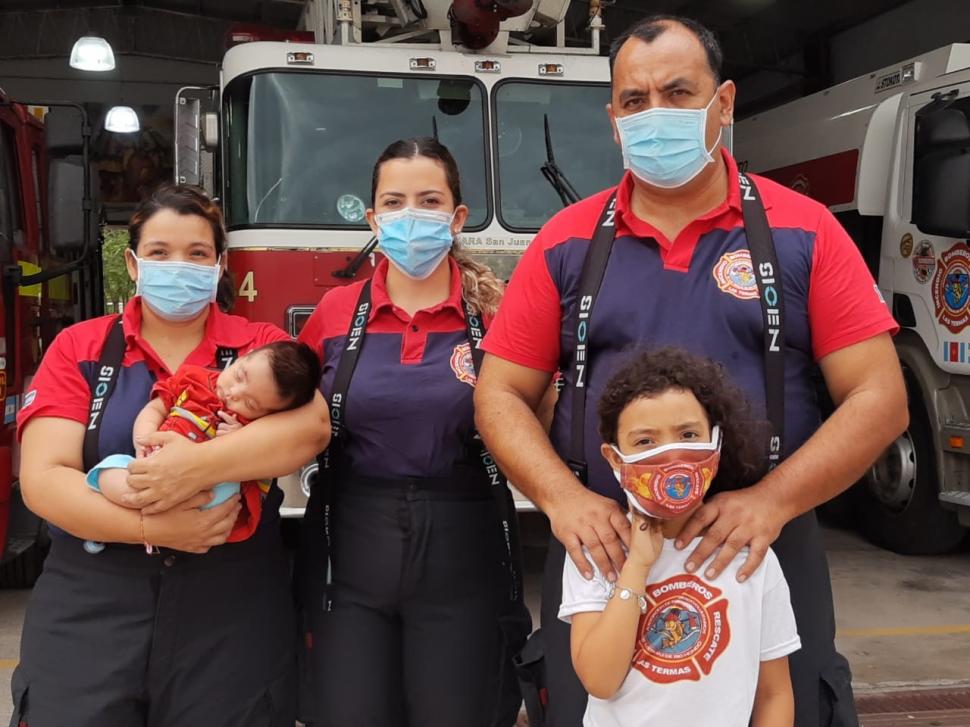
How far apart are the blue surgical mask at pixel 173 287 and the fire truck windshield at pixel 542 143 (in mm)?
2805

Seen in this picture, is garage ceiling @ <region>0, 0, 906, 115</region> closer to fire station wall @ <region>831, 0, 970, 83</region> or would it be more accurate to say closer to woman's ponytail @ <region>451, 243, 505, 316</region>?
fire station wall @ <region>831, 0, 970, 83</region>

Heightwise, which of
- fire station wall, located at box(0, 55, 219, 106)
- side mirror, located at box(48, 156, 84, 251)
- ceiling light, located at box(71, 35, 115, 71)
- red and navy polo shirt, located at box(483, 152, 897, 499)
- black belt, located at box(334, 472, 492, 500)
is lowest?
black belt, located at box(334, 472, 492, 500)

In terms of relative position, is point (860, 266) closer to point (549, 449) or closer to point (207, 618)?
point (549, 449)

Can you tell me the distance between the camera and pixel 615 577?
1.88 m

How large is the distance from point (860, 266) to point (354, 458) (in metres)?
1.27

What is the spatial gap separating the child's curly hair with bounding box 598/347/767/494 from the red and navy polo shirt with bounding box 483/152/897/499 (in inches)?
4.4

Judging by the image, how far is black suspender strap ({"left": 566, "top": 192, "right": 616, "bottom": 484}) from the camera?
213 centimetres

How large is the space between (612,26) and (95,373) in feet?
41.3

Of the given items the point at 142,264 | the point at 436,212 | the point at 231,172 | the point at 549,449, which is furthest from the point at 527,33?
the point at 549,449

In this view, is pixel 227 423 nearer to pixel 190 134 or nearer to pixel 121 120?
pixel 190 134

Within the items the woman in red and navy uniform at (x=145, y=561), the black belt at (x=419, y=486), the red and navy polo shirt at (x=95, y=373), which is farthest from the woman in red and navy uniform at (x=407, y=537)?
the red and navy polo shirt at (x=95, y=373)

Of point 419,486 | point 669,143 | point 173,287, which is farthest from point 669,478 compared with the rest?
point 173,287

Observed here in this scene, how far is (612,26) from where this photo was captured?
13.8 metres

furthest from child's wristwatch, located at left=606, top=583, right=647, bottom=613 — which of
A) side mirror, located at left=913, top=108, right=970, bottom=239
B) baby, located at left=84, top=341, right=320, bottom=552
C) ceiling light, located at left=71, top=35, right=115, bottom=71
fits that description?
ceiling light, located at left=71, top=35, right=115, bottom=71
